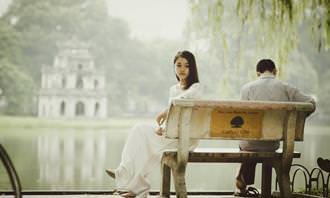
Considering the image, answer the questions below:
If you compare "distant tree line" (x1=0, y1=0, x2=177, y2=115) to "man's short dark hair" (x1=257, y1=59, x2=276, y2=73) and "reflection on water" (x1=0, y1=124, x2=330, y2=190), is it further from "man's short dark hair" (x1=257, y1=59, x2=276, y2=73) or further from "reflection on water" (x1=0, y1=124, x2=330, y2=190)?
"man's short dark hair" (x1=257, y1=59, x2=276, y2=73)

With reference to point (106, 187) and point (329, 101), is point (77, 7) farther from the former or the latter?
point (329, 101)

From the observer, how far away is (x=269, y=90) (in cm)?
365

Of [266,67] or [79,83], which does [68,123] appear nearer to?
[79,83]

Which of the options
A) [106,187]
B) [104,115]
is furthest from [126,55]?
[106,187]

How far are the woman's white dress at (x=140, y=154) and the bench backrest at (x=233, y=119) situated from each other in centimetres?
38

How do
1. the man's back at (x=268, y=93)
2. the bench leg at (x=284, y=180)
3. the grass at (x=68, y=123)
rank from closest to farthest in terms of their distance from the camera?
the bench leg at (x=284, y=180) → the man's back at (x=268, y=93) → the grass at (x=68, y=123)

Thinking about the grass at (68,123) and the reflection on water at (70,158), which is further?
the reflection on water at (70,158)

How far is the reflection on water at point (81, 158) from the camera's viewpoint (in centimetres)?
1369

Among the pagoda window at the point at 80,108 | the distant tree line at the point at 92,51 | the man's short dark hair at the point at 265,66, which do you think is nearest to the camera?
the man's short dark hair at the point at 265,66

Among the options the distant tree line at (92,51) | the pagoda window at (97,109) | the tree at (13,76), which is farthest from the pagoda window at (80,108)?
the tree at (13,76)

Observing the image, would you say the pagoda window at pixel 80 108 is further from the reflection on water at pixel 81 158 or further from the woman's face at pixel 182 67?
the woman's face at pixel 182 67

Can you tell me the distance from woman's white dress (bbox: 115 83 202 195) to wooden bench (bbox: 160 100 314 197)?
6.6 inches

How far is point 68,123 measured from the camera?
16484 millimetres

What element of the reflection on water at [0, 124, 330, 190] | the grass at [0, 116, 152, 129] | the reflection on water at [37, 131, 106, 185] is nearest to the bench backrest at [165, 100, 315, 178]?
the reflection on water at [0, 124, 330, 190]
